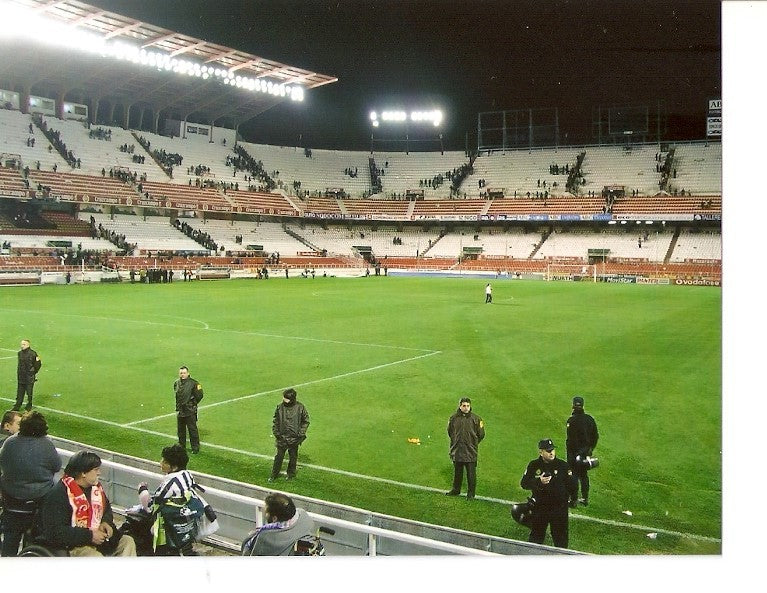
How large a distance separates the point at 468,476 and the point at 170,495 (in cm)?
335

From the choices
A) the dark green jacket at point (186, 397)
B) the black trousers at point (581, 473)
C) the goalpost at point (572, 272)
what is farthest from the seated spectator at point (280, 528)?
the goalpost at point (572, 272)

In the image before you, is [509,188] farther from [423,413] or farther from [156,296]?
[423,413]

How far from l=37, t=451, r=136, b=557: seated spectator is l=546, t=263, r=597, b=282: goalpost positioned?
4319 centimetres

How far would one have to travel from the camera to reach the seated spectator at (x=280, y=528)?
4.72 m

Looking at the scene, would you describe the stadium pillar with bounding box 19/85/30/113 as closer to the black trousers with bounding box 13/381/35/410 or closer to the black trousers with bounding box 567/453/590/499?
the black trousers with bounding box 13/381/35/410

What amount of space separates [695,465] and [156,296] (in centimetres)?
2474

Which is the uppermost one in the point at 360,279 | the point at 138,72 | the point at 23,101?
the point at 138,72

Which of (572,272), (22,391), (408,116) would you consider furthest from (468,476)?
Result: (408,116)

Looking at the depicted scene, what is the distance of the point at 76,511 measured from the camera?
4703 mm

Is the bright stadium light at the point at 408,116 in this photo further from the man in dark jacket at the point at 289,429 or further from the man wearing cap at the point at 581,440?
the man wearing cap at the point at 581,440

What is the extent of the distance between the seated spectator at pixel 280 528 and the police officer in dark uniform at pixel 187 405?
378cm

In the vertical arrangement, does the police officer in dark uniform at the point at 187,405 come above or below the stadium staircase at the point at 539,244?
below

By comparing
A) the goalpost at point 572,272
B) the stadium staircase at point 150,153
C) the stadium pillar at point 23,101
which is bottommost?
the goalpost at point 572,272

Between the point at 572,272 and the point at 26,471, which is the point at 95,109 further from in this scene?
the point at 26,471
